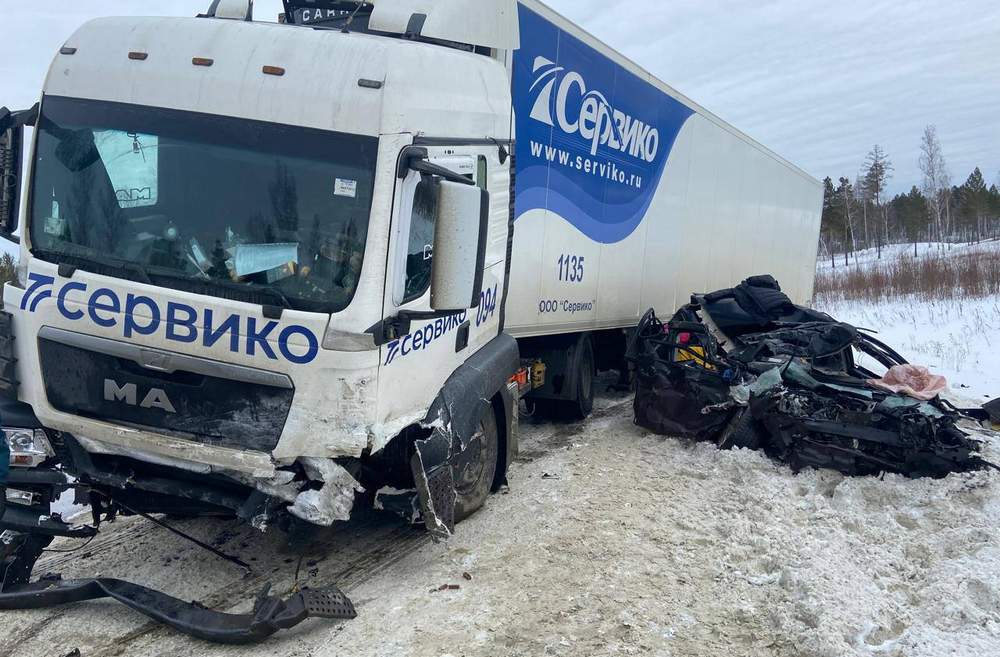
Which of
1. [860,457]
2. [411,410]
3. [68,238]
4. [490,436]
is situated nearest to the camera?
[68,238]

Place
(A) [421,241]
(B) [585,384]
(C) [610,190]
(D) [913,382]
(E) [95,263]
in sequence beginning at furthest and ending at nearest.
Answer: (B) [585,384], (C) [610,190], (D) [913,382], (A) [421,241], (E) [95,263]

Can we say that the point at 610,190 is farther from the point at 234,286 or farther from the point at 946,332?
the point at 946,332

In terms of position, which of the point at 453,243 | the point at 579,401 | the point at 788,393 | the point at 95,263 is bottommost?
the point at 579,401

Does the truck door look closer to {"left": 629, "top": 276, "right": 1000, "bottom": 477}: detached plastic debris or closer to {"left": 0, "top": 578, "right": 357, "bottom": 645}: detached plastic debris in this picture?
A: {"left": 0, "top": 578, "right": 357, "bottom": 645}: detached plastic debris

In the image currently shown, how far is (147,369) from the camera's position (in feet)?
12.6

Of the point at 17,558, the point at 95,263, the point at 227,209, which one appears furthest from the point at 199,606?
the point at 227,209

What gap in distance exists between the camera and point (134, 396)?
3848 mm

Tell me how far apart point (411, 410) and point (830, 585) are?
2.49 metres

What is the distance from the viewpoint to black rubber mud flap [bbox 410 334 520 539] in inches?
169

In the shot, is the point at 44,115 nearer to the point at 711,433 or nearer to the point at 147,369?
the point at 147,369

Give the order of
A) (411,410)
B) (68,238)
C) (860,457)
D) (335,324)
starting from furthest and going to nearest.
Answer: (860,457)
(411,410)
(68,238)
(335,324)

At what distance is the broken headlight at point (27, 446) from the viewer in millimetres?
4000

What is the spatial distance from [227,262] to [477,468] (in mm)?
2367

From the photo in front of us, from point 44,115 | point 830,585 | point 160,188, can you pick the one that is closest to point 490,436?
point 830,585
